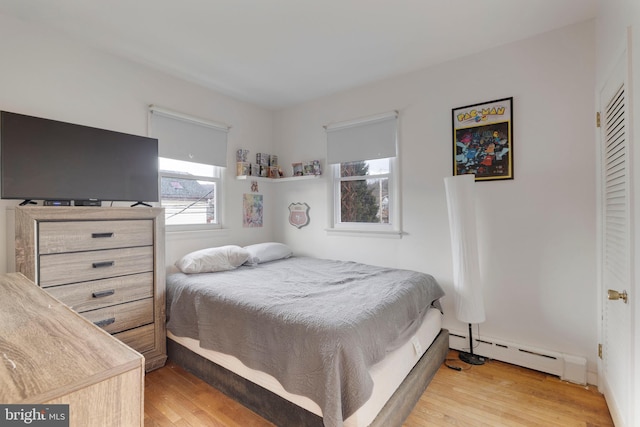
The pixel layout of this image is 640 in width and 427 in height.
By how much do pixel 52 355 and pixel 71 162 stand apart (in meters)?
1.96

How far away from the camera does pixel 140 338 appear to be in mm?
2168

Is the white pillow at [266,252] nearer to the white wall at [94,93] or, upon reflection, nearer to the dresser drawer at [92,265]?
the white wall at [94,93]

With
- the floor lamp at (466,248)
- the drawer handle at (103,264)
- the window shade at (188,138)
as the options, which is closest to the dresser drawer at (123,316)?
the drawer handle at (103,264)

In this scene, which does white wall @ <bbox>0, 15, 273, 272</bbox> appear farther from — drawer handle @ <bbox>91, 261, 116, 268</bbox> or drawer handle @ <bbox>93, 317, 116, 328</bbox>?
drawer handle @ <bbox>93, 317, 116, 328</bbox>

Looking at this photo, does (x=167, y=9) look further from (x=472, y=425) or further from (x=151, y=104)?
(x=472, y=425)

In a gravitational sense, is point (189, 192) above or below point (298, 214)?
above

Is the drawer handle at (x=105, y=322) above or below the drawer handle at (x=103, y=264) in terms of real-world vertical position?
below

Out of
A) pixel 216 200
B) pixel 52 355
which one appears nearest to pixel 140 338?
pixel 216 200

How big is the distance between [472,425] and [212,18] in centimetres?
304

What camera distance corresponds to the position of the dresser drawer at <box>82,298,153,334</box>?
197cm

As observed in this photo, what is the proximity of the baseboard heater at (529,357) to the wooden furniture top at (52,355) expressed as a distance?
266 cm

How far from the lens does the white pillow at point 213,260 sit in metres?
2.52

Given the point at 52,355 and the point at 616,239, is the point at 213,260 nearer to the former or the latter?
the point at 52,355

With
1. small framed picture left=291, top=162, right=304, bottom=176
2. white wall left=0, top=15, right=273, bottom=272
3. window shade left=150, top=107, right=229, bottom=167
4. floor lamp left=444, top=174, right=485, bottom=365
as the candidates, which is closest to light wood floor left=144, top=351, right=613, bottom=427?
floor lamp left=444, top=174, right=485, bottom=365
